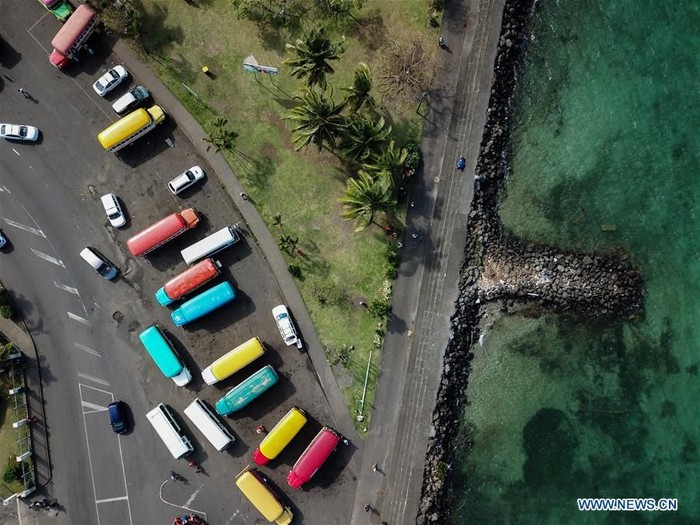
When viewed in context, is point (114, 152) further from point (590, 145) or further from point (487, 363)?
point (590, 145)

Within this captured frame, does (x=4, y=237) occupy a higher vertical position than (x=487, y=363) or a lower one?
lower

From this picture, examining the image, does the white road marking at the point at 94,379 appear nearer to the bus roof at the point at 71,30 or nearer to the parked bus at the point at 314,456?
the parked bus at the point at 314,456

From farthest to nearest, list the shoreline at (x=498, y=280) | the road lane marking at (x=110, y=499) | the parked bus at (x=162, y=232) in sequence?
1. the road lane marking at (x=110, y=499)
2. the shoreline at (x=498, y=280)
3. the parked bus at (x=162, y=232)

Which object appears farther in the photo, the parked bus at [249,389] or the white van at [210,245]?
the white van at [210,245]

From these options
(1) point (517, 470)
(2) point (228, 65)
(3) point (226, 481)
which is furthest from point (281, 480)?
(2) point (228, 65)

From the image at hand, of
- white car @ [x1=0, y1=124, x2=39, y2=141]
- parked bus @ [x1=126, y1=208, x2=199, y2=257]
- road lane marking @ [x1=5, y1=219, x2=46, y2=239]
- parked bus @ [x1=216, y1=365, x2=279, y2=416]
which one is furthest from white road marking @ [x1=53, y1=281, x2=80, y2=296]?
parked bus @ [x1=216, y1=365, x2=279, y2=416]

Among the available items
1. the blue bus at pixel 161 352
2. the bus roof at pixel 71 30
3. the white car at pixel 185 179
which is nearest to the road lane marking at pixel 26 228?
the white car at pixel 185 179

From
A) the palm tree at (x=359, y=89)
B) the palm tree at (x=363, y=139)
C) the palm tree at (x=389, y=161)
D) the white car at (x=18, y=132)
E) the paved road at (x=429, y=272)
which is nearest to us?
the palm tree at (x=359, y=89)
